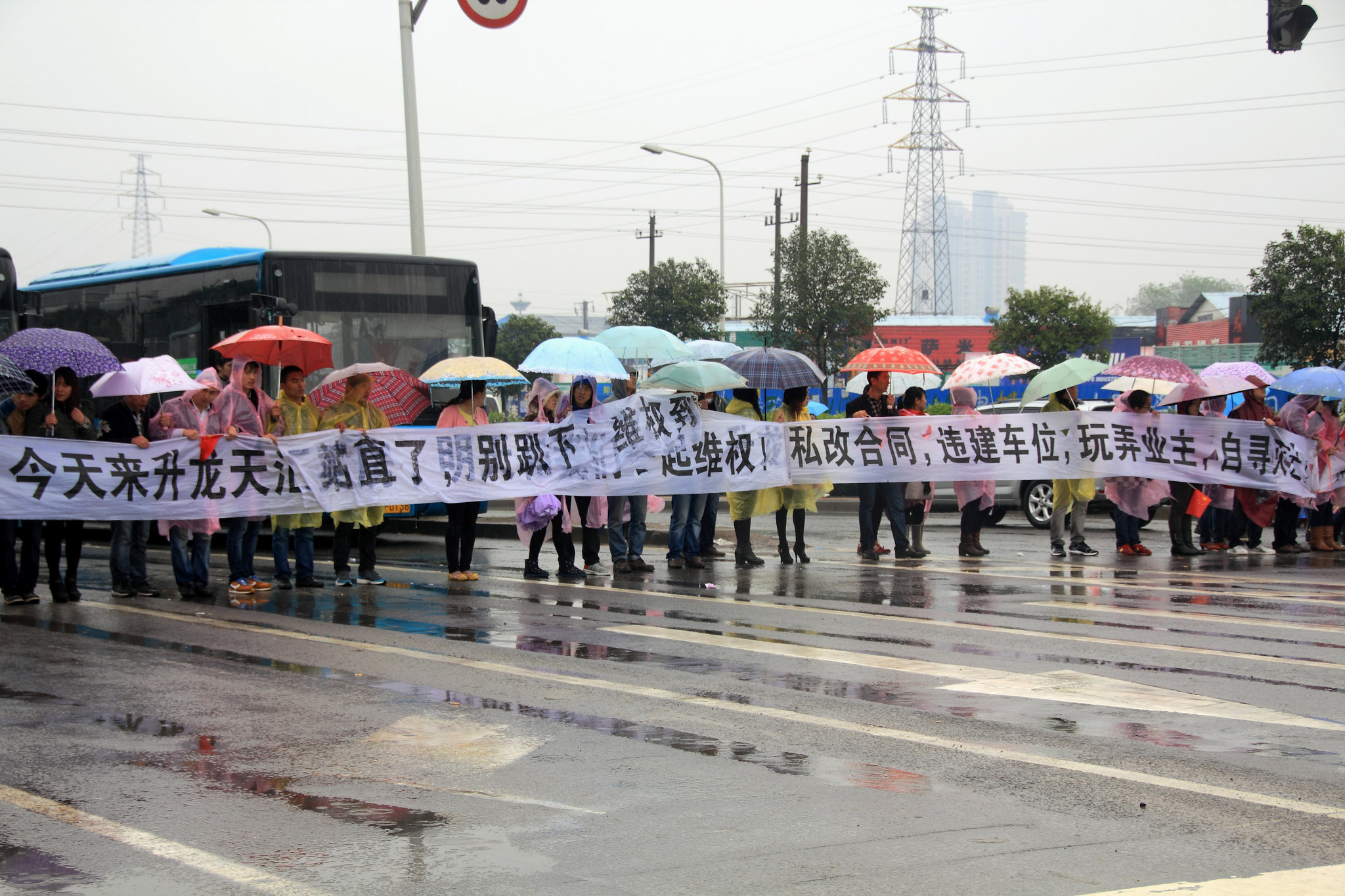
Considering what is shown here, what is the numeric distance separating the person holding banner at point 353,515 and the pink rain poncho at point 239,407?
22.3 inches

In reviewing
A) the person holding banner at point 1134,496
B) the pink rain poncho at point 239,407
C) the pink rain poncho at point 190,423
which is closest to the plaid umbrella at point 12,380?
the pink rain poncho at point 190,423

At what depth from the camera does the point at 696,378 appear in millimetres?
13352

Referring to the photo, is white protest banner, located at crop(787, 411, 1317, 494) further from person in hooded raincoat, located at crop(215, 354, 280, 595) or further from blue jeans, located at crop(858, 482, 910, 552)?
person in hooded raincoat, located at crop(215, 354, 280, 595)

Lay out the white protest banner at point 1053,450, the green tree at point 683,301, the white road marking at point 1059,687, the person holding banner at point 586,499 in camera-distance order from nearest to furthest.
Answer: the white road marking at point 1059,687
the person holding banner at point 586,499
the white protest banner at point 1053,450
the green tree at point 683,301

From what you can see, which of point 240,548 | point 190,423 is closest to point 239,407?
point 190,423

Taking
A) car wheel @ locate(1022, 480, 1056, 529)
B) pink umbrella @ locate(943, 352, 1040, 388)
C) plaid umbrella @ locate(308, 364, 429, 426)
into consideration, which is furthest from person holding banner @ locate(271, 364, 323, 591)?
car wheel @ locate(1022, 480, 1056, 529)

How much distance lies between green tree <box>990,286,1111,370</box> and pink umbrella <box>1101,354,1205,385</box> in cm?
4598

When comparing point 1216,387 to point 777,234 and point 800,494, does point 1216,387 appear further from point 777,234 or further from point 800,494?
point 777,234

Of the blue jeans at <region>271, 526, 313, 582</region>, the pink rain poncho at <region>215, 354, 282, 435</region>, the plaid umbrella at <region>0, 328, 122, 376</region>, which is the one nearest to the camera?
the plaid umbrella at <region>0, 328, 122, 376</region>

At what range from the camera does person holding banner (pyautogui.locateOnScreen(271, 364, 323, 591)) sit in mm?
11594

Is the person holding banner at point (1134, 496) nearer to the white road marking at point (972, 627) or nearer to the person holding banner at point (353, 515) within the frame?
the white road marking at point (972, 627)

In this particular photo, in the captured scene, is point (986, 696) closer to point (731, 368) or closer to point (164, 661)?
point (164, 661)

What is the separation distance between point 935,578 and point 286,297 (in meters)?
8.22

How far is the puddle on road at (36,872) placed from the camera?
4.18m
